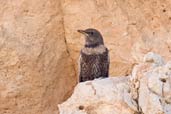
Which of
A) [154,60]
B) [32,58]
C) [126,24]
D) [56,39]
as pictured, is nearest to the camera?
[154,60]

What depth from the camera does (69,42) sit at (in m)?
7.21

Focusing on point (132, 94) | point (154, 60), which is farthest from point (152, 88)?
point (154, 60)

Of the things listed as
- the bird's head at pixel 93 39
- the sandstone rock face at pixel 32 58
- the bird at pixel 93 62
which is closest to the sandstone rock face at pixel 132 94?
the bird at pixel 93 62

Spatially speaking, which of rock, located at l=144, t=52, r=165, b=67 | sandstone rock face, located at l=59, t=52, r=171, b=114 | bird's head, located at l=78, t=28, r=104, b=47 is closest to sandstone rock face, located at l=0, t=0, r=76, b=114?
bird's head, located at l=78, t=28, r=104, b=47

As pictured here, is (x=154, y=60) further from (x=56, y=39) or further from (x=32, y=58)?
(x=56, y=39)

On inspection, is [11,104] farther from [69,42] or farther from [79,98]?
[79,98]

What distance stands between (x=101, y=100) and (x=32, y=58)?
286 cm

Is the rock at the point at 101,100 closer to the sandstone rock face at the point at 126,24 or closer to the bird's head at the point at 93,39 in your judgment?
the bird's head at the point at 93,39

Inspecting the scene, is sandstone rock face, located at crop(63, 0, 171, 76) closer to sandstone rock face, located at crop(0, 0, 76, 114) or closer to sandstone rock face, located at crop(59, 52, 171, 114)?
sandstone rock face, located at crop(0, 0, 76, 114)

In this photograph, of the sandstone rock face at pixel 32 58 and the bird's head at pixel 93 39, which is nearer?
the bird's head at pixel 93 39

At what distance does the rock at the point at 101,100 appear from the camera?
4.09 metres

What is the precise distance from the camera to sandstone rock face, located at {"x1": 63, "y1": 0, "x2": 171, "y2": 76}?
700 cm

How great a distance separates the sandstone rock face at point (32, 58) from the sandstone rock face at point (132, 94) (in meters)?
2.58

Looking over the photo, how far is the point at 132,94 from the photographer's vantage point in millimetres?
4156
